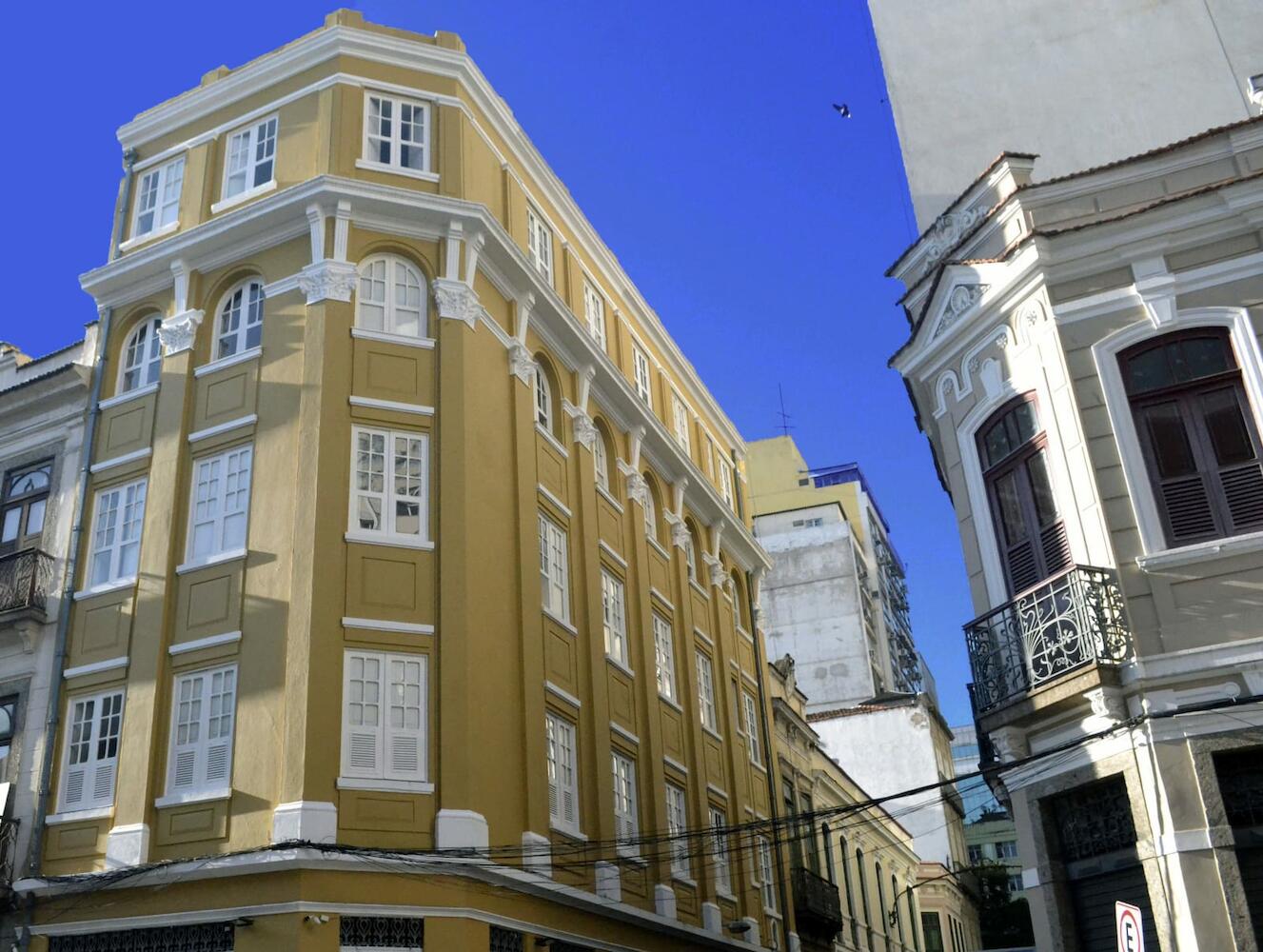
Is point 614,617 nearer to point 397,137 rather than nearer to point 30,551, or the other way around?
point 397,137

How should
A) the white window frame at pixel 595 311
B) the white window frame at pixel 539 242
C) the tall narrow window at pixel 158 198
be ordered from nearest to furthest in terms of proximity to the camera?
the tall narrow window at pixel 158 198 < the white window frame at pixel 539 242 < the white window frame at pixel 595 311

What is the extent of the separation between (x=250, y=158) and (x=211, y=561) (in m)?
7.63

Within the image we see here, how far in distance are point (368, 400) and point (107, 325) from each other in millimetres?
6322

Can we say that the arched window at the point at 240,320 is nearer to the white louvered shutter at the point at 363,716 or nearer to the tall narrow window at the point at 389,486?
the tall narrow window at the point at 389,486

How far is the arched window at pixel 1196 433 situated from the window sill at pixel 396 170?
1278 centimetres

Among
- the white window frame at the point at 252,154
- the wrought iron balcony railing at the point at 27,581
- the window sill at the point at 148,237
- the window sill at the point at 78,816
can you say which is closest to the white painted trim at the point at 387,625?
the window sill at the point at 78,816

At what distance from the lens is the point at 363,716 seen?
18.7 meters

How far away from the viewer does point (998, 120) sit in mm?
21062

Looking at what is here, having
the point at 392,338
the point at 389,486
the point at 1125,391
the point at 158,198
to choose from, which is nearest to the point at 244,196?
the point at 158,198

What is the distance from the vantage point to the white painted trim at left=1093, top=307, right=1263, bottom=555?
1332cm

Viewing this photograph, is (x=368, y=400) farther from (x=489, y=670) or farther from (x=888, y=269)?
(x=888, y=269)

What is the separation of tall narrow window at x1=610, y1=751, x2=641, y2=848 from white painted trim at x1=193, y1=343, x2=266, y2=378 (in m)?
9.15

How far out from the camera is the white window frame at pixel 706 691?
97.5ft

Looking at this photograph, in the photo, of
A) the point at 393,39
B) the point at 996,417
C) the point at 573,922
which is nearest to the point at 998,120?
the point at 996,417
